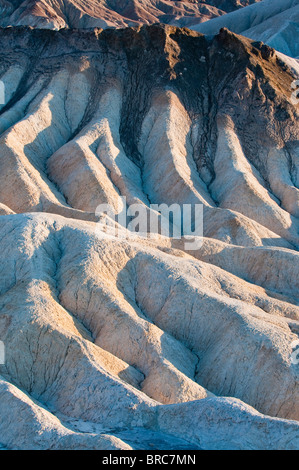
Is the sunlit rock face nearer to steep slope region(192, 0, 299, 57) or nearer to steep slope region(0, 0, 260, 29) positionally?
steep slope region(192, 0, 299, 57)

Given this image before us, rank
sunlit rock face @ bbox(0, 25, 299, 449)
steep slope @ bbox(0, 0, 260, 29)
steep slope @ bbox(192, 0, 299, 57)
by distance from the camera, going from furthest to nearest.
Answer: steep slope @ bbox(0, 0, 260, 29) → steep slope @ bbox(192, 0, 299, 57) → sunlit rock face @ bbox(0, 25, 299, 449)

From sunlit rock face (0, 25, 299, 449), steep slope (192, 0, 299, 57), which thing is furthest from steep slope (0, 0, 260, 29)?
sunlit rock face (0, 25, 299, 449)

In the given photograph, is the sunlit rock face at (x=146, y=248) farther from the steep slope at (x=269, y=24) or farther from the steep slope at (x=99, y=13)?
the steep slope at (x=99, y=13)

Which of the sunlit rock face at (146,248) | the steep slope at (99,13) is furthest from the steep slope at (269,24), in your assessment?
the sunlit rock face at (146,248)

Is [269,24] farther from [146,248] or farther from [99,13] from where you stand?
[146,248]

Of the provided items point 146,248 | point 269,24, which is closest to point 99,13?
point 269,24
